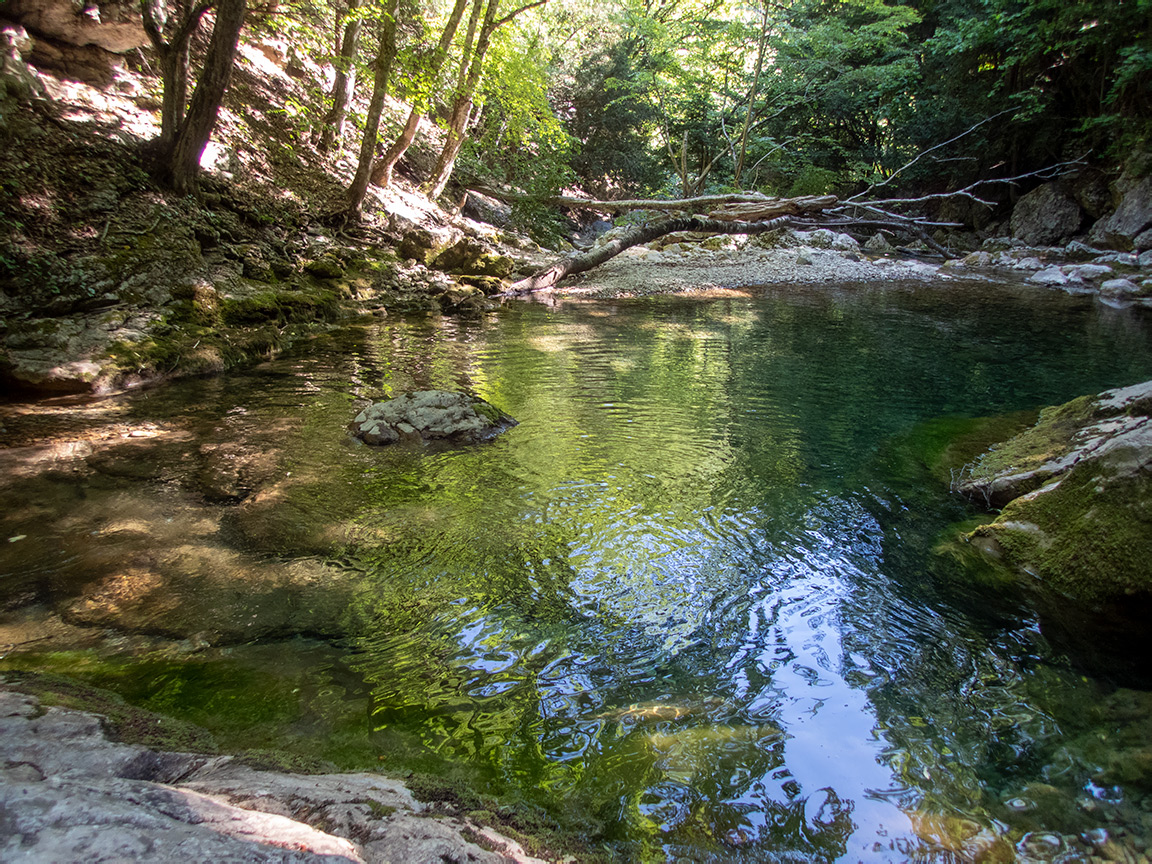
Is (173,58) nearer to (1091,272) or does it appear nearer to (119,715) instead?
(119,715)

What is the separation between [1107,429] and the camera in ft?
13.3

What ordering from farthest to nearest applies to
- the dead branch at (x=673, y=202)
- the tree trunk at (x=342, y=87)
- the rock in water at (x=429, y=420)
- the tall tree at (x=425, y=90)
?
the dead branch at (x=673, y=202)
the tree trunk at (x=342, y=87)
the tall tree at (x=425, y=90)
the rock in water at (x=429, y=420)

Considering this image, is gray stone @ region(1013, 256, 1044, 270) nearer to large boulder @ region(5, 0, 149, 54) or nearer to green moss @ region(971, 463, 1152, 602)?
green moss @ region(971, 463, 1152, 602)

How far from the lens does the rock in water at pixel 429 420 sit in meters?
5.18

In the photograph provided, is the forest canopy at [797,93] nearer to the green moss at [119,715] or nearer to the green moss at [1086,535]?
the green moss at [1086,535]

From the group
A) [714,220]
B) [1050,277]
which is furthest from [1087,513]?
[1050,277]

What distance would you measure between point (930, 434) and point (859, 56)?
24.1 metres

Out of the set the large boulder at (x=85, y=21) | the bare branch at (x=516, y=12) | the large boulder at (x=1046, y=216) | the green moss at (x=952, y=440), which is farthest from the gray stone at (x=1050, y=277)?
the large boulder at (x=85, y=21)

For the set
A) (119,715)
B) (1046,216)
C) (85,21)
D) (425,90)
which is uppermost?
(85,21)

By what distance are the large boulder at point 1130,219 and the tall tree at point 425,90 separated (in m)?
19.7

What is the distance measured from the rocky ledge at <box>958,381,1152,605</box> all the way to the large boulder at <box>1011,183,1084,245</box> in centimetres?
2101

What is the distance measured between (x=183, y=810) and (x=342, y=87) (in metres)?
15.1

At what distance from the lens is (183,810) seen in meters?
1.32

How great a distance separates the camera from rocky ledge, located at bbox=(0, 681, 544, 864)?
1136 mm
